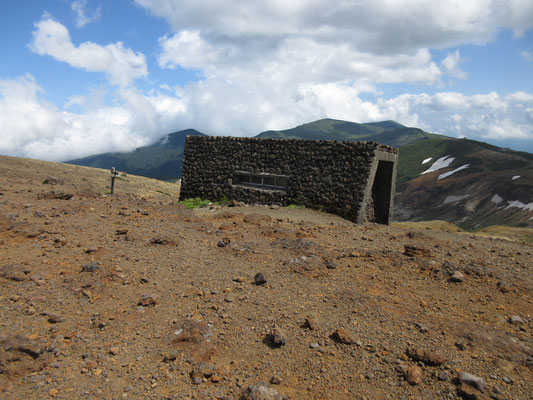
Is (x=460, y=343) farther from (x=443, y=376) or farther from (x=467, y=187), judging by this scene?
(x=467, y=187)

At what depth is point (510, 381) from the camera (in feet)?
12.6

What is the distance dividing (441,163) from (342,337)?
2678 inches

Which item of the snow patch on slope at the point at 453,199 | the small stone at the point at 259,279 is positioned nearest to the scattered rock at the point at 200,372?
the small stone at the point at 259,279

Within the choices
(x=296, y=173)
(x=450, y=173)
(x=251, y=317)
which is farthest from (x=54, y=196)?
(x=450, y=173)

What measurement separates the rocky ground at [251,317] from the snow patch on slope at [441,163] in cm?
5869

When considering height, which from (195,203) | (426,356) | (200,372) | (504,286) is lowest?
(200,372)

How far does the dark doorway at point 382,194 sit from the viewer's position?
15.5 meters

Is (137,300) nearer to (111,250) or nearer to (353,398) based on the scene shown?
(111,250)

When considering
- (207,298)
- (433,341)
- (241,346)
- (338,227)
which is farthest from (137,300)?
(338,227)

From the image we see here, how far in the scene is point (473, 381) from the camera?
3764mm

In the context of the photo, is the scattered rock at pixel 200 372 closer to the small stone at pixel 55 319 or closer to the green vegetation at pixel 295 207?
the small stone at pixel 55 319

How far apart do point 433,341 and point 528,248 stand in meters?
7.02

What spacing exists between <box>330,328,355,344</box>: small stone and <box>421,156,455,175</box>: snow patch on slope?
62.9m

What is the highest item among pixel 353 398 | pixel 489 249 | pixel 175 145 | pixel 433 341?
pixel 175 145
